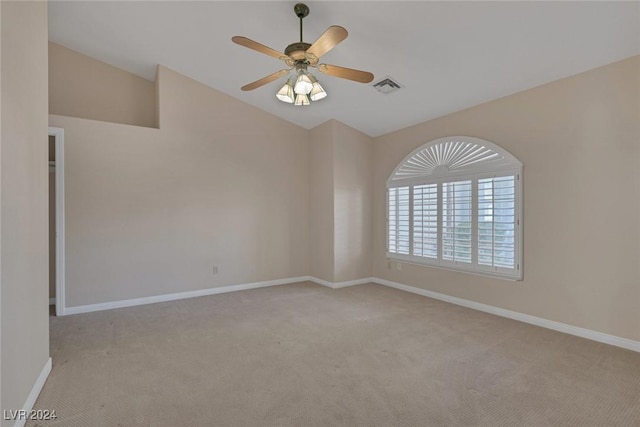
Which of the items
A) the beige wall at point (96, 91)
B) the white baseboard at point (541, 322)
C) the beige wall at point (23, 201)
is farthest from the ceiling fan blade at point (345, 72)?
the beige wall at point (96, 91)

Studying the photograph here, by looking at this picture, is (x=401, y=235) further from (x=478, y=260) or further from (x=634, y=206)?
(x=634, y=206)

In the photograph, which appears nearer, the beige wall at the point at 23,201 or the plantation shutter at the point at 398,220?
the beige wall at the point at 23,201

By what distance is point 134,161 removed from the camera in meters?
4.45

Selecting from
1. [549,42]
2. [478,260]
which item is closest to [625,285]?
[478,260]

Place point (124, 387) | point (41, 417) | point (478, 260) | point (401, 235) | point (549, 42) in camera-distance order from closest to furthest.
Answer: point (41, 417) < point (124, 387) < point (549, 42) < point (478, 260) < point (401, 235)

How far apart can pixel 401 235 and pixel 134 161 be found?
4.14 metres

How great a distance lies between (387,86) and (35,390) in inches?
174

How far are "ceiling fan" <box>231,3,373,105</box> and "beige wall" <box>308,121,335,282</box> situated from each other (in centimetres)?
228

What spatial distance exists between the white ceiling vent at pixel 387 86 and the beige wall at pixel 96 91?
11.1 ft

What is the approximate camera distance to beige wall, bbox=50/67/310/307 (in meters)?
4.15

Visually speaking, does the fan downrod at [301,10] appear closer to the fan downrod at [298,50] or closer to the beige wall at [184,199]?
the fan downrod at [298,50]

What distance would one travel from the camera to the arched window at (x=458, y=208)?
3812 millimetres

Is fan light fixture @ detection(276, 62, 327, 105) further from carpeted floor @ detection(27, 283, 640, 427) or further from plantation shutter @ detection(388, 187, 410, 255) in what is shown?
plantation shutter @ detection(388, 187, 410, 255)

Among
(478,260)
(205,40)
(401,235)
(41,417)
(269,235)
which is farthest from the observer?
(269,235)
